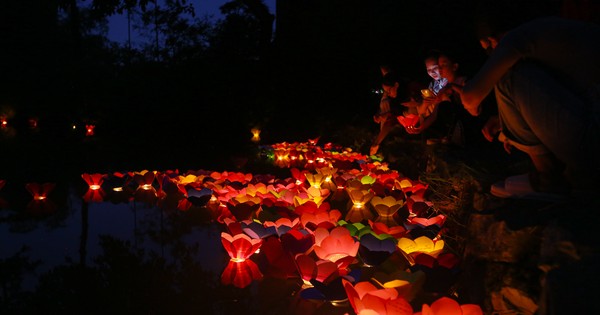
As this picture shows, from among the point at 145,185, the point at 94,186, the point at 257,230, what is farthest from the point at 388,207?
the point at 94,186

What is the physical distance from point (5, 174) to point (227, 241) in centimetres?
458

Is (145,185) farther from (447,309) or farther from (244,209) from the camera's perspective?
(447,309)

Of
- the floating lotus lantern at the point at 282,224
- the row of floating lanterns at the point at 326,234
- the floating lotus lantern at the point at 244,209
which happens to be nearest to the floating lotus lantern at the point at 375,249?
the row of floating lanterns at the point at 326,234

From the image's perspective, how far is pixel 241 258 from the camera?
2.48 meters

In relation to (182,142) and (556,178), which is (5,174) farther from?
(556,178)

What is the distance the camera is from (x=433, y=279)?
1.97 metres

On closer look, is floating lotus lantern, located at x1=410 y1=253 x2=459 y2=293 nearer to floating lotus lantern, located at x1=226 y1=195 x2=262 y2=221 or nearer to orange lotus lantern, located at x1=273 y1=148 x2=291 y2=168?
floating lotus lantern, located at x1=226 y1=195 x2=262 y2=221

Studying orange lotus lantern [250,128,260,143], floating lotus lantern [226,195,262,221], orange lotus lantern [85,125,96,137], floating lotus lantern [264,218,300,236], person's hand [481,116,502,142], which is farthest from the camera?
orange lotus lantern [85,125,96,137]

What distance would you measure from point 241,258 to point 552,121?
1709 mm

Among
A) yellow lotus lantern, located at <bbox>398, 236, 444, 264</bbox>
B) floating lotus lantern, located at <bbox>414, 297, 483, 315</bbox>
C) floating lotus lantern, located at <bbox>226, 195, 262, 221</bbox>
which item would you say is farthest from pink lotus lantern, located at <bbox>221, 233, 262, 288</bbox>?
floating lotus lantern, located at <bbox>414, 297, 483, 315</bbox>

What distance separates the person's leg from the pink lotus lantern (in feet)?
4.82

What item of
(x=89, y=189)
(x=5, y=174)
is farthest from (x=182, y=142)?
(x=89, y=189)

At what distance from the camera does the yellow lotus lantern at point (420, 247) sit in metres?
2.29

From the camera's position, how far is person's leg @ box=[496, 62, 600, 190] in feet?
4.97
